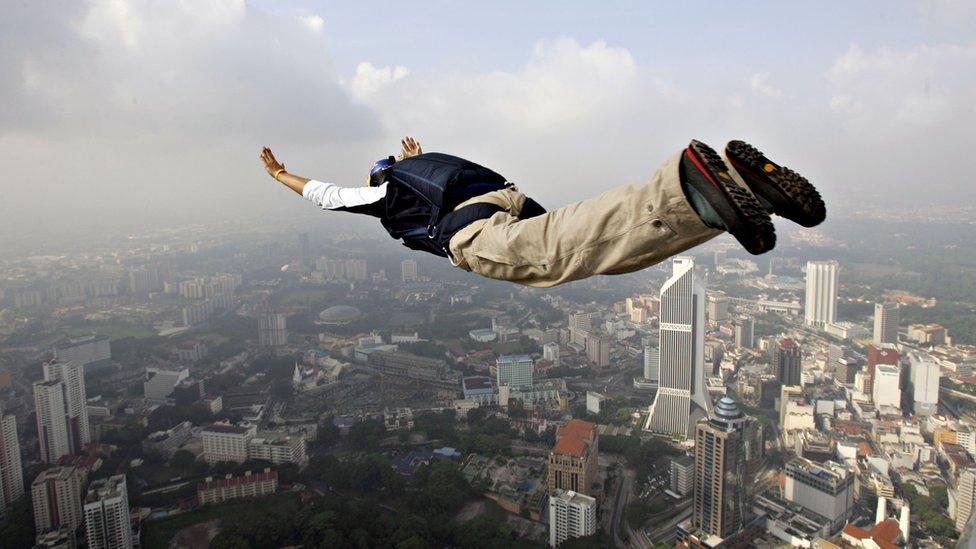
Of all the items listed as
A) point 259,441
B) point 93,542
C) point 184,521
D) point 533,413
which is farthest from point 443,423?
point 93,542

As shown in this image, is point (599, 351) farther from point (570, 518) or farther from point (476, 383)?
point (570, 518)

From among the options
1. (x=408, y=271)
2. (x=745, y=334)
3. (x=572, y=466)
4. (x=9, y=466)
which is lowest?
(x=572, y=466)

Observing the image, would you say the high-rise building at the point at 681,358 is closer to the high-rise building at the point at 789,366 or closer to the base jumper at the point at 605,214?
the high-rise building at the point at 789,366

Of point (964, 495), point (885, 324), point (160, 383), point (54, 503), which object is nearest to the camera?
point (964, 495)

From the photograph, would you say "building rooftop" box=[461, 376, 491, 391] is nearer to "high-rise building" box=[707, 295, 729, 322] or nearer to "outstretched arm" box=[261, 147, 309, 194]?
"high-rise building" box=[707, 295, 729, 322]

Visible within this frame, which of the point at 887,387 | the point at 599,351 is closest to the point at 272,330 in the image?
the point at 599,351

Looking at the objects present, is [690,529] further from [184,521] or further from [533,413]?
[184,521]
